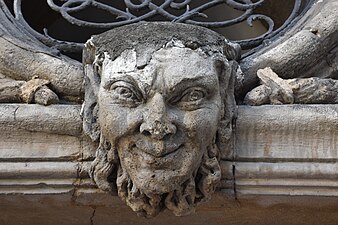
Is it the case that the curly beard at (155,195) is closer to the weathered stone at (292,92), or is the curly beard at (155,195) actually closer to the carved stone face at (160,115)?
the carved stone face at (160,115)

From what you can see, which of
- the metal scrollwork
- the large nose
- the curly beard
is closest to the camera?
the large nose

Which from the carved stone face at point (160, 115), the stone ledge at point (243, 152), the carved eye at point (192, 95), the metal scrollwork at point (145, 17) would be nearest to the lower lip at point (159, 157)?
the carved stone face at point (160, 115)

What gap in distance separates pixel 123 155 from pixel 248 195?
0.41 meters

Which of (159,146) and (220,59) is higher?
(220,59)

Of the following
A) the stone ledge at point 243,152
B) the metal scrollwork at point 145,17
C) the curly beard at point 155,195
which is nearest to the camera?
the curly beard at point 155,195

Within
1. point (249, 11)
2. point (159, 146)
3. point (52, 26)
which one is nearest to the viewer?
point (159, 146)

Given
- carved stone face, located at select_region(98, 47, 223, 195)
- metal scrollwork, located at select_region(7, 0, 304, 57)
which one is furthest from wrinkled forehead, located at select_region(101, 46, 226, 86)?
metal scrollwork, located at select_region(7, 0, 304, 57)

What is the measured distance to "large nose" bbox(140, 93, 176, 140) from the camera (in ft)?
6.11

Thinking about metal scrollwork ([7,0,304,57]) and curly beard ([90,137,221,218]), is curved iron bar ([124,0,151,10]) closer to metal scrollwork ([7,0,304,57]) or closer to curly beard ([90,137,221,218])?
metal scrollwork ([7,0,304,57])

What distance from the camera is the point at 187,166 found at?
1.92 m

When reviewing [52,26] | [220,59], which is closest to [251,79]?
[220,59]

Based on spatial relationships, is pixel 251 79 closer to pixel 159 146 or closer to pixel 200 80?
pixel 200 80

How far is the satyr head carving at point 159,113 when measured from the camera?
1.90 m

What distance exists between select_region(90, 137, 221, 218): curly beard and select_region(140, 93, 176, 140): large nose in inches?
6.1
